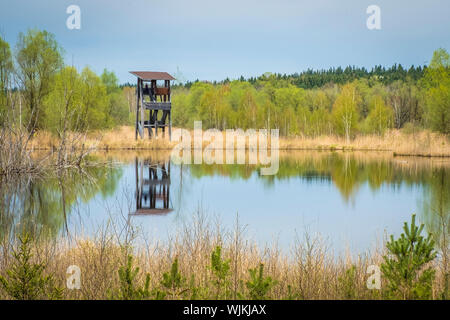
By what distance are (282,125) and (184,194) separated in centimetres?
3140

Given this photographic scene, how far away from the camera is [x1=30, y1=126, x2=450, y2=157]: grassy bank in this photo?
97.9ft

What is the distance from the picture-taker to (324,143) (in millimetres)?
37969

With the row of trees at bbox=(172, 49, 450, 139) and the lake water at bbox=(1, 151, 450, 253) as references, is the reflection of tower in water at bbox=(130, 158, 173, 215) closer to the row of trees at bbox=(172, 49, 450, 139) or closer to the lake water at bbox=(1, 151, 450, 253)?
the lake water at bbox=(1, 151, 450, 253)

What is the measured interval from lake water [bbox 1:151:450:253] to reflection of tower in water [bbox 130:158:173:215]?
0.11 feet

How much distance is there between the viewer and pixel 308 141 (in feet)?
126

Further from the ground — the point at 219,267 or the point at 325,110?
the point at 325,110

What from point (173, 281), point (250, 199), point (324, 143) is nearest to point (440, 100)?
point (324, 143)

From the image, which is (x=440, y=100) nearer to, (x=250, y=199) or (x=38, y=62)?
(x=250, y=199)

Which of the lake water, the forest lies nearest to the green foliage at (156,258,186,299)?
the lake water

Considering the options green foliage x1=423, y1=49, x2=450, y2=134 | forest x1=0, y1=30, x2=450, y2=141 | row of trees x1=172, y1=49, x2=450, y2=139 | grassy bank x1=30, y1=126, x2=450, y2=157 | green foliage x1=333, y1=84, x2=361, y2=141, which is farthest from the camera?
green foliage x1=333, y1=84, x2=361, y2=141

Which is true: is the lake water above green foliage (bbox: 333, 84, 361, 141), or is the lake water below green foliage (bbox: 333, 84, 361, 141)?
below

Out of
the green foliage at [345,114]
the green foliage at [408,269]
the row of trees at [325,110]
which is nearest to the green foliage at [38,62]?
the row of trees at [325,110]

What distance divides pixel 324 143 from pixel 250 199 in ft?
77.9
